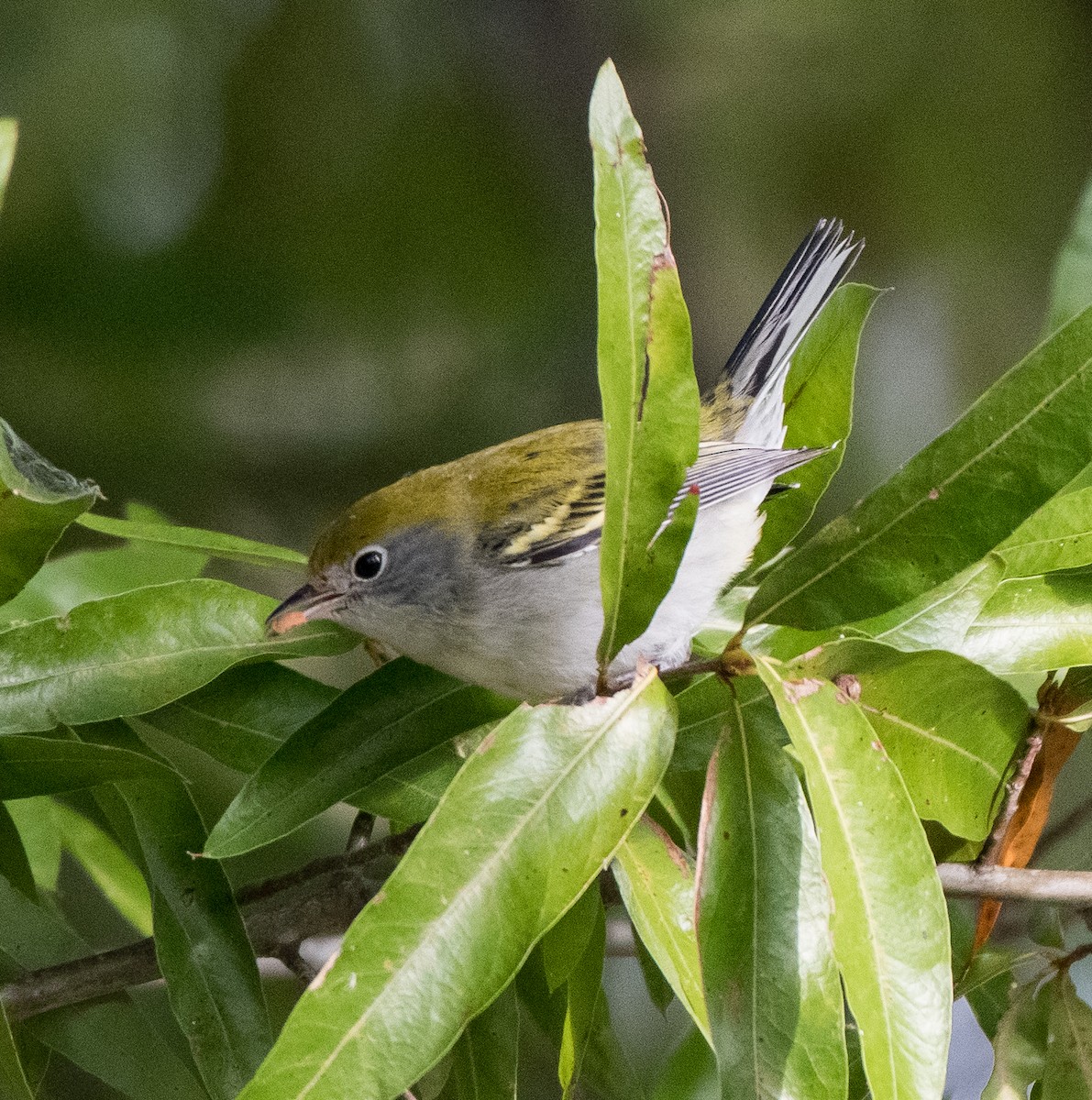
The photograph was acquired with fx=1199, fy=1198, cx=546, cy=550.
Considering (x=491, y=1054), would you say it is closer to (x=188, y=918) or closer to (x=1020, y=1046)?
(x=188, y=918)

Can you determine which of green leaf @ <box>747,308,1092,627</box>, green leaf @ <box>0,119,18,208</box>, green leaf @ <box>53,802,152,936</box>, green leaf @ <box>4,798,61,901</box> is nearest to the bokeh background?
green leaf @ <box>53,802,152,936</box>

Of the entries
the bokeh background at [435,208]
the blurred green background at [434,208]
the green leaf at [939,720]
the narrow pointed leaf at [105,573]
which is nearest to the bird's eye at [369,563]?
the narrow pointed leaf at [105,573]

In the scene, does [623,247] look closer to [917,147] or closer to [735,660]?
[735,660]

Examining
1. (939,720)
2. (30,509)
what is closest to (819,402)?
(939,720)

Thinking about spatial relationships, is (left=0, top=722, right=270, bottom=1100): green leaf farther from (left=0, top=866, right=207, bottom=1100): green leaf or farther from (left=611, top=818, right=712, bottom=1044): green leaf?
(left=611, top=818, right=712, bottom=1044): green leaf

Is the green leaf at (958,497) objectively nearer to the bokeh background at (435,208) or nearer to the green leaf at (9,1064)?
the green leaf at (9,1064)
